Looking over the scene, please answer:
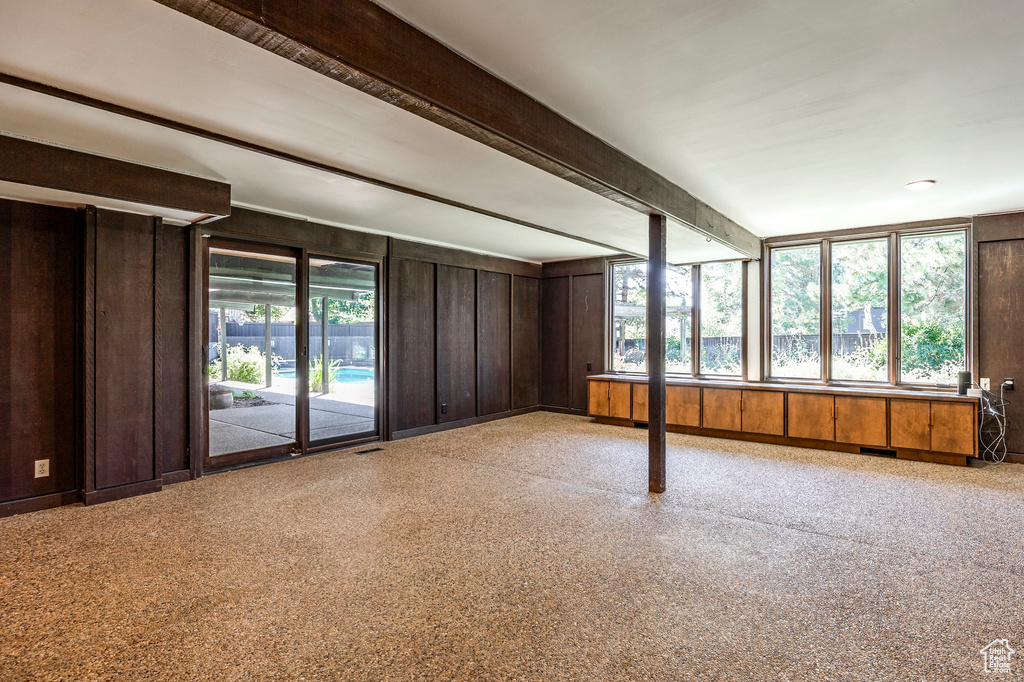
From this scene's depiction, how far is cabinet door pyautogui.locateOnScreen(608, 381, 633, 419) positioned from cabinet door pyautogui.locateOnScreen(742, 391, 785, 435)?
1.56 metres

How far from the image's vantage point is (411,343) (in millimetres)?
6684

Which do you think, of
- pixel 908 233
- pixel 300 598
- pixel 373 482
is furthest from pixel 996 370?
pixel 300 598

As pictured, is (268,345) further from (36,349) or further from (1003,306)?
(1003,306)

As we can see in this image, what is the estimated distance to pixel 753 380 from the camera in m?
6.98

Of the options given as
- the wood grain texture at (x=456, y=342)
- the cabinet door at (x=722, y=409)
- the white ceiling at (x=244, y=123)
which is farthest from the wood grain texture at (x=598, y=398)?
the white ceiling at (x=244, y=123)

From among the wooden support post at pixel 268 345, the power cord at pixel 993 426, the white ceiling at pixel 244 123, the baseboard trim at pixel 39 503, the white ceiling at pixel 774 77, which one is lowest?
the baseboard trim at pixel 39 503

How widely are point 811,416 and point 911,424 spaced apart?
3.02ft

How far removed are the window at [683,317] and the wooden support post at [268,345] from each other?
16.2ft

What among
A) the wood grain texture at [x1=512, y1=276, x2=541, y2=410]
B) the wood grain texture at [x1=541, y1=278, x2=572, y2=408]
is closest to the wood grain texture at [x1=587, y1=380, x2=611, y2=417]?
the wood grain texture at [x1=541, y1=278, x2=572, y2=408]

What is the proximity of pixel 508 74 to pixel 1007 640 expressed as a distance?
3.43 m

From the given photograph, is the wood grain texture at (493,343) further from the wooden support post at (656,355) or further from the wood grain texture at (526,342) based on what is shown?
the wooden support post at (656,355)

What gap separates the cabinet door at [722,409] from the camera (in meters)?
6.43

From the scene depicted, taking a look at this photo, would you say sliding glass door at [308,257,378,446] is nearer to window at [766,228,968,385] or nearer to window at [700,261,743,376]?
window at [700,261,743,376]

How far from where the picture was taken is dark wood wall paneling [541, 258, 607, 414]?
8305 mm
